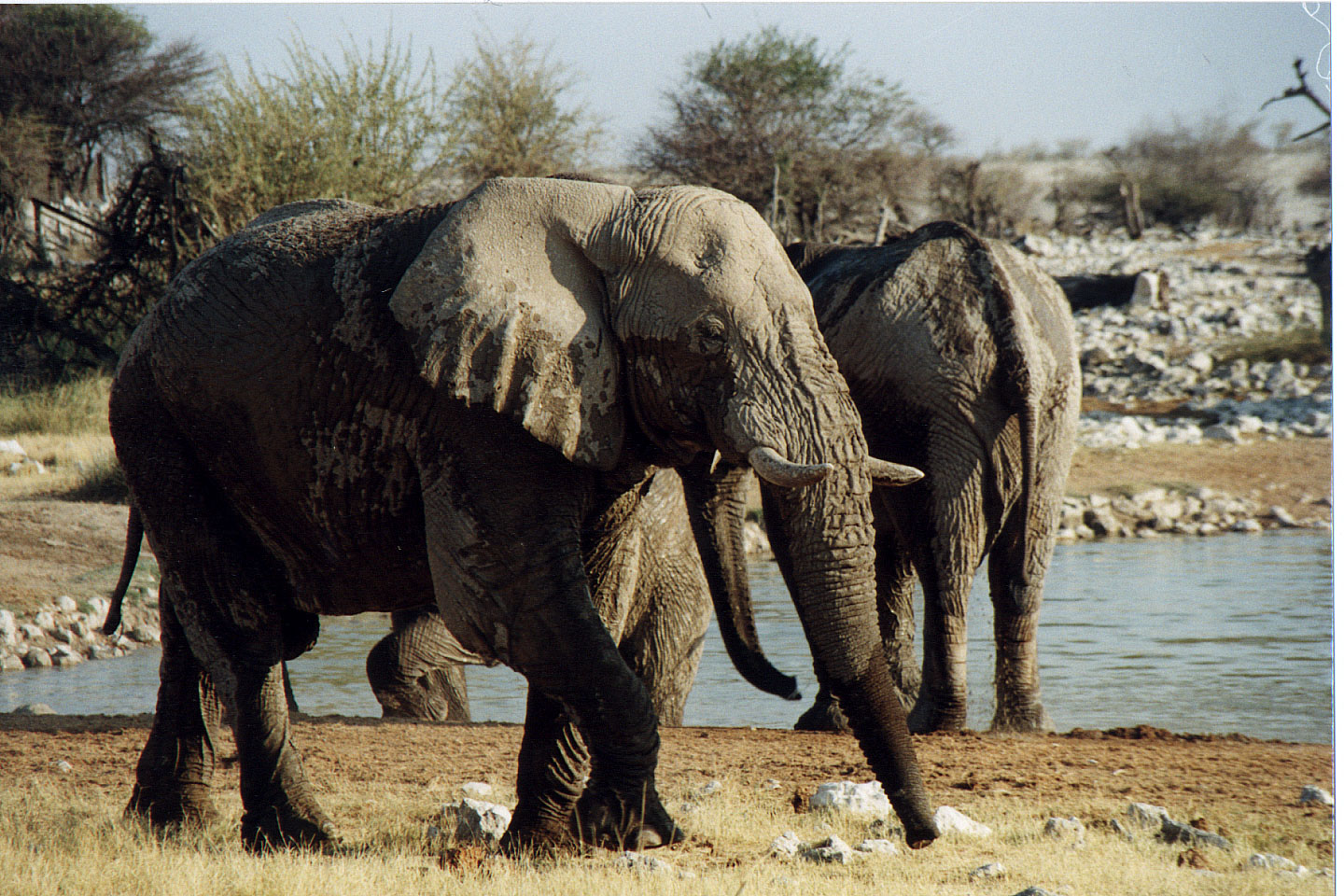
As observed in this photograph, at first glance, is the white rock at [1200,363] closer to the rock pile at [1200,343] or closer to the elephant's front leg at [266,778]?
the rock pile at [1200,343]

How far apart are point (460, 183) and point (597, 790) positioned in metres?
13.9

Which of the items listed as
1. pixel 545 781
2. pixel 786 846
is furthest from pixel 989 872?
pixel 545 781

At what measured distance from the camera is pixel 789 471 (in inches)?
127

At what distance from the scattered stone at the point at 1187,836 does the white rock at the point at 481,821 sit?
6.56 ft

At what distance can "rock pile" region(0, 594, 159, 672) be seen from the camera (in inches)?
352

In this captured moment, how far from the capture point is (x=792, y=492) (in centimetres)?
348

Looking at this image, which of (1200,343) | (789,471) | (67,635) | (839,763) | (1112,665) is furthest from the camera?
(1200,343)

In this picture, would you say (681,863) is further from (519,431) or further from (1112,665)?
(1112,665)

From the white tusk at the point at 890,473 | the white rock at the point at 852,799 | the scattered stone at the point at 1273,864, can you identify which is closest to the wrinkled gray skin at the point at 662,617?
the white rock at the point at 852,799

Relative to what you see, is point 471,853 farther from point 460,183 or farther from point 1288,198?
point 1288,198

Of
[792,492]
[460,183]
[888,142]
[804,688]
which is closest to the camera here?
[792,492]

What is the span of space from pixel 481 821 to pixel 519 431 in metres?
1.34

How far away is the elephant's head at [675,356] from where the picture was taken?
3.45 m

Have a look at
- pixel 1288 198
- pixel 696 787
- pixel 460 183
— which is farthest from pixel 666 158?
pixel 1288 198
